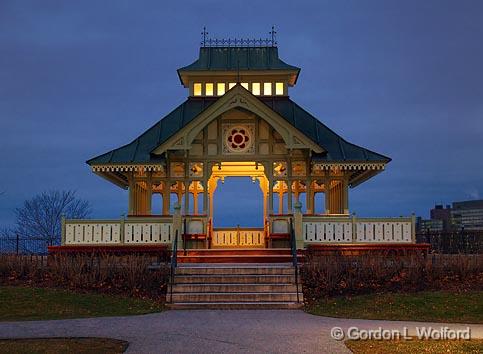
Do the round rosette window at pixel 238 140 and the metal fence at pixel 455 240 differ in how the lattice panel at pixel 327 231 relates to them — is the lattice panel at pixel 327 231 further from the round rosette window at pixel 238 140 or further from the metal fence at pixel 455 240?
the metal fence at pixel 455 240

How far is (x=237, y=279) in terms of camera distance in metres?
20.4

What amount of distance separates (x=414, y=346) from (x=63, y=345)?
21.4 feet

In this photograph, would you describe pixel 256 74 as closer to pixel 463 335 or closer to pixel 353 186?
pixel 353 186

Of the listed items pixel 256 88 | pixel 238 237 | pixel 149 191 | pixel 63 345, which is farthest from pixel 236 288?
pixel 256 88

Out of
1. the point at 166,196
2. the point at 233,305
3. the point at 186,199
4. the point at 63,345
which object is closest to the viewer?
the point at 63,345

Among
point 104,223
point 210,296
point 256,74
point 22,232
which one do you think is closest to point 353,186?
point 256,74

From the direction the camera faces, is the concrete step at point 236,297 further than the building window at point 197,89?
No

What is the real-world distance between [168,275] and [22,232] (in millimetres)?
34511

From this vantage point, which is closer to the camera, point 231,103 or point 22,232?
point 231,103

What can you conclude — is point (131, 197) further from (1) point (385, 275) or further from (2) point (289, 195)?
(1) point (385, 275)

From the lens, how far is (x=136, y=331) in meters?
14.0

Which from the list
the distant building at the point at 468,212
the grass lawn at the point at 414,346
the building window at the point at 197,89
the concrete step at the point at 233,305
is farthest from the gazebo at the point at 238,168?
the distant building at the point at 468,212

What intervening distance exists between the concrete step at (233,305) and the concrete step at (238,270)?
87.0 inches

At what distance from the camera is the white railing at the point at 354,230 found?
2533 cm
